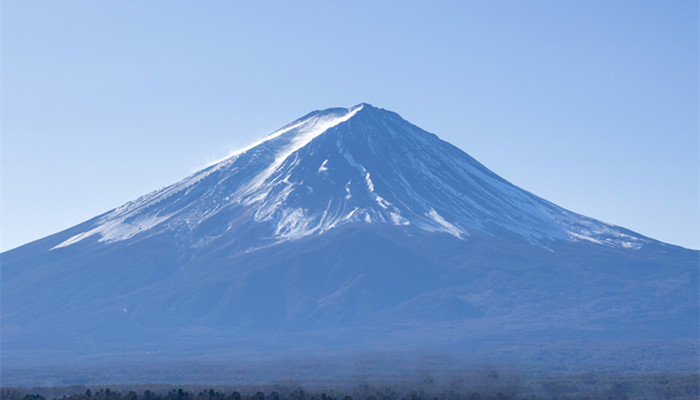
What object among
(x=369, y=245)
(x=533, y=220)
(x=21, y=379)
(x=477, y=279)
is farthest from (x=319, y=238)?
(x=21, y=379)

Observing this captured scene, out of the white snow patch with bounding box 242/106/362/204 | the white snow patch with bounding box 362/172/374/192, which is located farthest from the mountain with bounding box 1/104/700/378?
the white snow patch with bounding box 242/106/362/204

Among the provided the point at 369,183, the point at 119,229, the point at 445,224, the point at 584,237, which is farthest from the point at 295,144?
the point at 584,237

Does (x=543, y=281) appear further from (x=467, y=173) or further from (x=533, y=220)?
(x=467, y=173)

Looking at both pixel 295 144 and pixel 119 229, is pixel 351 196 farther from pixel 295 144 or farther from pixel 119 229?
pixel 119 229

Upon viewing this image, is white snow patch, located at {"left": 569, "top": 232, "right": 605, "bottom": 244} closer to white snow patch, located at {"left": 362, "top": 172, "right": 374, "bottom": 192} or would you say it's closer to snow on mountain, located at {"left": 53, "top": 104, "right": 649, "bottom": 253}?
snow on mountain, located at {"left": 53, "top": 104, "right": 649, "bottom": 253}

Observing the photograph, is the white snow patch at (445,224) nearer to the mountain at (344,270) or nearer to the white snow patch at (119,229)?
the mountain at (344,270)

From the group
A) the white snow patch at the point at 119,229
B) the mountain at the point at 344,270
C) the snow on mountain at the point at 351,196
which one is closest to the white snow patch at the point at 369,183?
the snow on mountain at the point at 351,196

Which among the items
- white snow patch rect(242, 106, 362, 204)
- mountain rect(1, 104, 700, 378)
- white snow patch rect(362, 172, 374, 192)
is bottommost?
mountain rect(1, 104, 700, 378)
